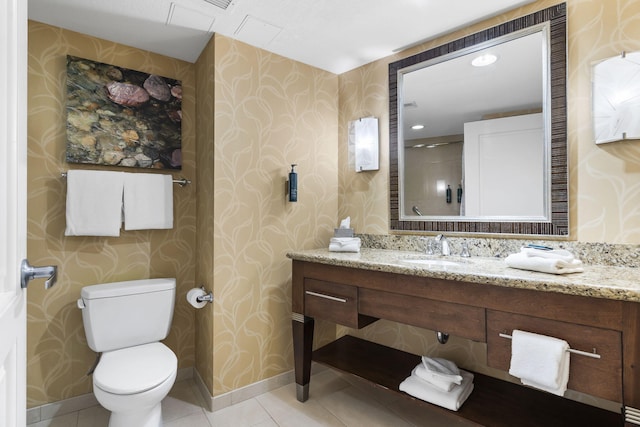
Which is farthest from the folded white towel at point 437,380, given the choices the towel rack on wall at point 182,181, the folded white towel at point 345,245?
the towel rack on wall at point 182,181

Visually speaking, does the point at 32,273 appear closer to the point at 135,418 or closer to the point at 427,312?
the point at 135,418

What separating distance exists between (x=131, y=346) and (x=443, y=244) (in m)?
1.90

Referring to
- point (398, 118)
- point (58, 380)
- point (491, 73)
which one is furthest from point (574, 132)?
point (58, 380)

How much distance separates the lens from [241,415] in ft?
6.34

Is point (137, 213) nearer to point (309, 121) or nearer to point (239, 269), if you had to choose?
point (239, 269)

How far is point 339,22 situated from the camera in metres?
1.92

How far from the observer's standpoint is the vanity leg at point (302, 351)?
6.64ft

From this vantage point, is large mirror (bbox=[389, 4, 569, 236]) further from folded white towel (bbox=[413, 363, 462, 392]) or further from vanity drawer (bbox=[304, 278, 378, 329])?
folded white towel (bbox=[413, 363, 462, 392])

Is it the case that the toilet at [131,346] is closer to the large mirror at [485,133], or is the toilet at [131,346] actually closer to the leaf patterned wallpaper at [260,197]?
the leaf patterned wallpaper at [260,197]

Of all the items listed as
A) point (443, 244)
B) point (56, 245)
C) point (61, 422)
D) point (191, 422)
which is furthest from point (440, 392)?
point (56, 245)

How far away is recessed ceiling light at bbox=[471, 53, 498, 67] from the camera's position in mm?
1866

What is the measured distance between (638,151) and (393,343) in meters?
1.67

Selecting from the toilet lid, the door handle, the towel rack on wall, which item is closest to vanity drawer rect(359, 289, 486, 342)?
the toilet lid
